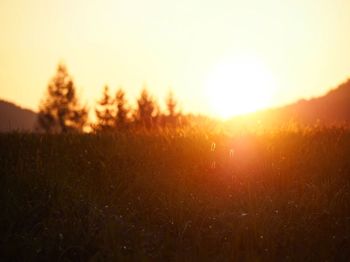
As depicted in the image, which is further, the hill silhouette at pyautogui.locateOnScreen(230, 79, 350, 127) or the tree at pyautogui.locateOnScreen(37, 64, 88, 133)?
the tree at pyautogui.locateOnScreen(37, 64, 88, 133)

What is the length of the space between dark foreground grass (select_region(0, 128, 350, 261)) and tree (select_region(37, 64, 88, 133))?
123 ft

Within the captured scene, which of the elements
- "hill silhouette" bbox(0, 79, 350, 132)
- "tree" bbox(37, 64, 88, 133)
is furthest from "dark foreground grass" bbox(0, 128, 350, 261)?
"tree" bbox(37, 64, 88, 133)

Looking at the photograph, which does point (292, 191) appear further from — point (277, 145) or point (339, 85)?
point (339, 85)

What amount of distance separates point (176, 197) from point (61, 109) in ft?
136

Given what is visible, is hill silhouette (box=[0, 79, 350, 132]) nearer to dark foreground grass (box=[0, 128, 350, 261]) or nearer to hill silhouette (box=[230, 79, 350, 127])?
hill silhouette (box=[230, 79, 350, 127])

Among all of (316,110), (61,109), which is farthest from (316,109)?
(61,109)

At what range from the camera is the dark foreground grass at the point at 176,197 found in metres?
6.30

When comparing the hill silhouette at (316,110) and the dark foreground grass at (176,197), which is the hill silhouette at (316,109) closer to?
the hill silhouette at (316,110)

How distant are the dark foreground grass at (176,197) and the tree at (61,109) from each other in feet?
123

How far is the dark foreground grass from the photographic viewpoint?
630 cm

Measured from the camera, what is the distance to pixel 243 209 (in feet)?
24.8

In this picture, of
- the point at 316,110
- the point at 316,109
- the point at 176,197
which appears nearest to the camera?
the point at 176,197

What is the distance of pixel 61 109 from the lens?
4669 cm

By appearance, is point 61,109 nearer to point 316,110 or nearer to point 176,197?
point 316,110
